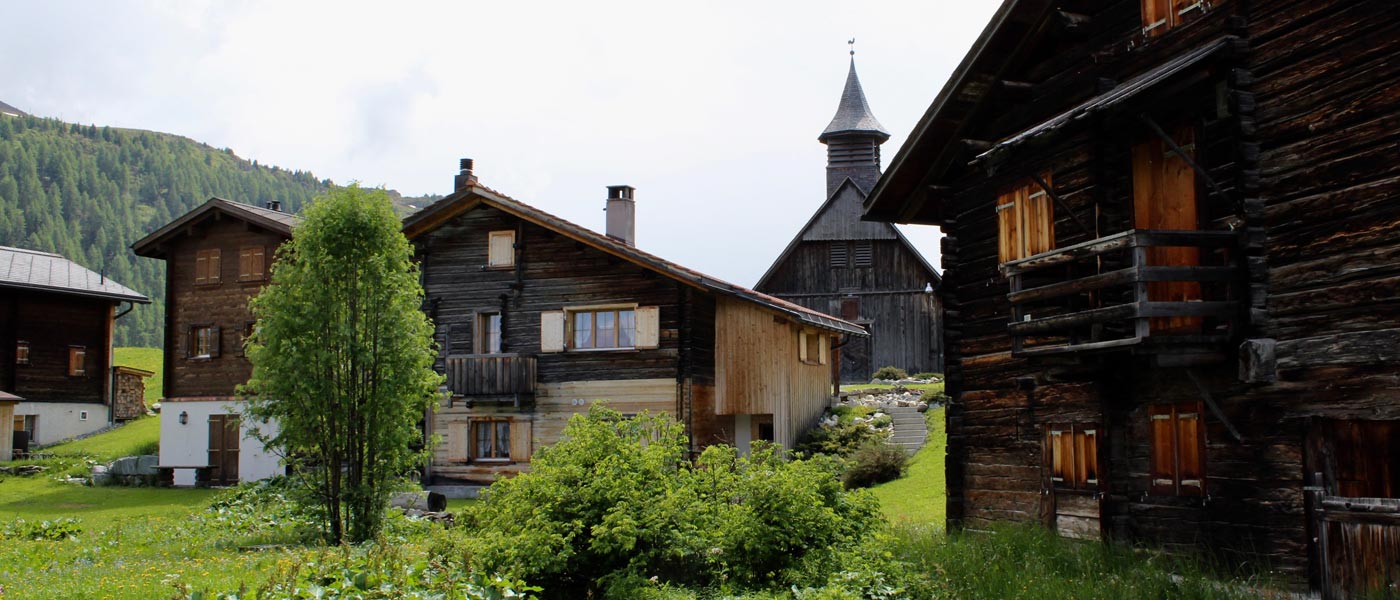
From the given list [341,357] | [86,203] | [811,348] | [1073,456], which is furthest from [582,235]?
[86,203]

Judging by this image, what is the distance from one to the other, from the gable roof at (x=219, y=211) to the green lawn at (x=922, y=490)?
21238 millimetres

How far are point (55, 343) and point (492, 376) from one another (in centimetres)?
2608

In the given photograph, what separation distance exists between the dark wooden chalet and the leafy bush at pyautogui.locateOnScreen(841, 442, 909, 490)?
33348 mm

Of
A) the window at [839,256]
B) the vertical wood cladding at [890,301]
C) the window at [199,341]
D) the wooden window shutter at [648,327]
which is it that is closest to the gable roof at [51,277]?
the window at [199,341]

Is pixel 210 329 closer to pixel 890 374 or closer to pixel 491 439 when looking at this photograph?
pixel 491 439

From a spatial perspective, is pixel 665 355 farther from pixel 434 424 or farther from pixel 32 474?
pixel 32 474

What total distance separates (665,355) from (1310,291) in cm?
2105

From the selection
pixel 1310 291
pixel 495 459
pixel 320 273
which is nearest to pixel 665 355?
pixel 495 459

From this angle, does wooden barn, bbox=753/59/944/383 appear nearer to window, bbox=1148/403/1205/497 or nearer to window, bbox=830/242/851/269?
window, bbox=830/242/851/269

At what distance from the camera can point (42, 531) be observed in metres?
22.5

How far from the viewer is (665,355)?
32.1m

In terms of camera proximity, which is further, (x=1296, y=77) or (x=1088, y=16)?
(x=1088, y=16)

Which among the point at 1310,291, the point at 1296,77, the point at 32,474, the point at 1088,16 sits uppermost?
the point at 1088,16

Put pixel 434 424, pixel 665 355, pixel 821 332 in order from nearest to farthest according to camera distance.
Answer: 1. pixel 665 355
2. pixel 434 424
3. pixel 821 332
